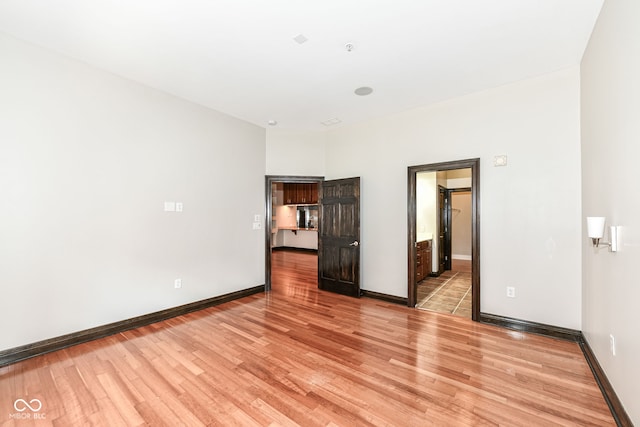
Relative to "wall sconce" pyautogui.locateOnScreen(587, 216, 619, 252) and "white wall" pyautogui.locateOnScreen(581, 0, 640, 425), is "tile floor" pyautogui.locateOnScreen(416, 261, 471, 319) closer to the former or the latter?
"white wall" pyautogui.locateOnScreen(581, 0, 640, 425)

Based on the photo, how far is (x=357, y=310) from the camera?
4020 millimetres

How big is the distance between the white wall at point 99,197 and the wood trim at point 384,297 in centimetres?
226

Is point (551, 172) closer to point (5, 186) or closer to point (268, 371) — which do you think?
point (268, 371)

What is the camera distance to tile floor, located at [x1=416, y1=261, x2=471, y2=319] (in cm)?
408

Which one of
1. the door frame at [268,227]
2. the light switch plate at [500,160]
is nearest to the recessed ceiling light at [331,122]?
the door frame at [268,227]

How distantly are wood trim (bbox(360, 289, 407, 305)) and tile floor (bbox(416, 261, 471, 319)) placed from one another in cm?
25

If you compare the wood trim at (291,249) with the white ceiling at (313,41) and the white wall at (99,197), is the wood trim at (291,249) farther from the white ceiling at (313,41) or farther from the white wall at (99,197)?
the white ceiling at (313,41)

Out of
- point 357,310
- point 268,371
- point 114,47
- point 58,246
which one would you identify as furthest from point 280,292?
point 114,47

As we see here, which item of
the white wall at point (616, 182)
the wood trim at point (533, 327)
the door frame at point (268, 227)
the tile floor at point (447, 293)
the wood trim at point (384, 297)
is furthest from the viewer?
the door frame at point (268, 227)

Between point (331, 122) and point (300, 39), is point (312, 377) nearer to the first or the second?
point (300, 39)

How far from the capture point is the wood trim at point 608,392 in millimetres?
1761

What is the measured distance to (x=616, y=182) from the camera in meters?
1.94

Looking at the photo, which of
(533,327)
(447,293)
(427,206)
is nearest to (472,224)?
(533,327)

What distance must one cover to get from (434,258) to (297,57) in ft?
16.7
